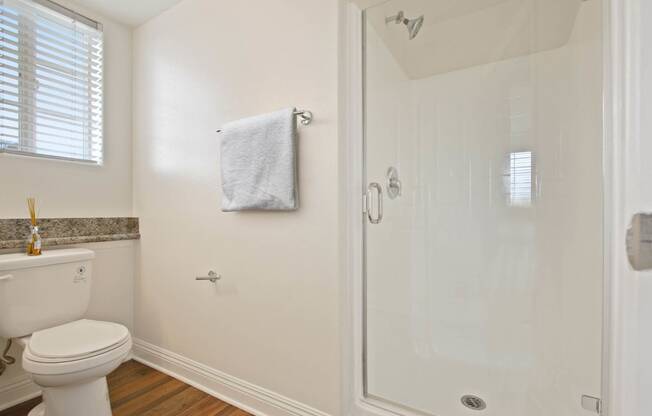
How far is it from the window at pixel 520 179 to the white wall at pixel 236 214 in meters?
0.90

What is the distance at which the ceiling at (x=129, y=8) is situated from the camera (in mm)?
1896

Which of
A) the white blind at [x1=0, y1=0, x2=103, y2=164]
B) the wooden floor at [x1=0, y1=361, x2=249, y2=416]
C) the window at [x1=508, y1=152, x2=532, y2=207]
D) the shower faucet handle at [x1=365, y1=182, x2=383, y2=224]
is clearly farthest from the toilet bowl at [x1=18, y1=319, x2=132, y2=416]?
the window at [x1=508, y1=152, x2=532, y2=207]

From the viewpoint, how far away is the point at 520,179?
1515 millimetres

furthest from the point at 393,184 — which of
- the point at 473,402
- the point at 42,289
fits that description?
the point at 42,289

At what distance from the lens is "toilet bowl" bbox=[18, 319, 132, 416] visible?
1.23 m

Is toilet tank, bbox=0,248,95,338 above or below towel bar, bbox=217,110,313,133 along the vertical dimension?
below

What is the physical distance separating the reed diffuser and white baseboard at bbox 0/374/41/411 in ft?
2.29

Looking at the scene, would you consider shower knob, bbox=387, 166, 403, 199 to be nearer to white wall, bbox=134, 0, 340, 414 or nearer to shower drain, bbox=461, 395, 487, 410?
white wall, bbox=134, 0, 340, 414

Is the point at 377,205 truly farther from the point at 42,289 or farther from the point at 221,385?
the point at 42,289

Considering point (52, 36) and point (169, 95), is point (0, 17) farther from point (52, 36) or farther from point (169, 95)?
point (169, 95)

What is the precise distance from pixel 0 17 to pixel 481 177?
2625mm

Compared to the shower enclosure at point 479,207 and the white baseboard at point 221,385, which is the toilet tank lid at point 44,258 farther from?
the shower enclosure at point 479,207

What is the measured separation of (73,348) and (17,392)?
786 millimetres

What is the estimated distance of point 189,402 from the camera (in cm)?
165
